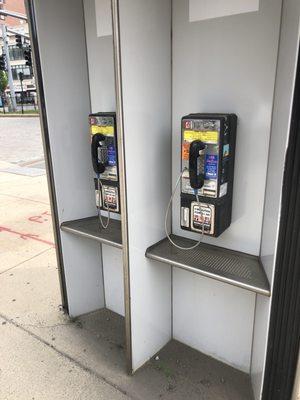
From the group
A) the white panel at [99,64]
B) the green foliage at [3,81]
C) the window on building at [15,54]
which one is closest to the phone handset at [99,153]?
the white panel at [99,64]

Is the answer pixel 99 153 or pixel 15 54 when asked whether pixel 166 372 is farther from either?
pixel 15 54

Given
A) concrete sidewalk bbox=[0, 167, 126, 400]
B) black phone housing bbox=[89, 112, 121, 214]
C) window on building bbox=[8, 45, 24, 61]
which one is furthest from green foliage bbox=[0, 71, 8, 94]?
black phone housing bbox=[89, 112, 121, 214]

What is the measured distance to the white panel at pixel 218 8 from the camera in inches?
66.7

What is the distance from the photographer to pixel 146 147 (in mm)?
1941

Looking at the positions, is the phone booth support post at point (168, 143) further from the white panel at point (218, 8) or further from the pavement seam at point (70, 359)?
the pavement seam at point (70, 359)

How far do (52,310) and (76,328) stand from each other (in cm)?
33

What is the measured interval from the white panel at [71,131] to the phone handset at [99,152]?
1.25ft

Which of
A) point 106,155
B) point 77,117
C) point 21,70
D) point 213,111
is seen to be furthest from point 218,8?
point 21,70

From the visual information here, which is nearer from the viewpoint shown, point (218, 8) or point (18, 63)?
point (218, 8)

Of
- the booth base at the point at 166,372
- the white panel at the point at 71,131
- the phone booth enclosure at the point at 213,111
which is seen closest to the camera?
the phone booth enclosure at the point at 213,111

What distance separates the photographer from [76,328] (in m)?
2.68

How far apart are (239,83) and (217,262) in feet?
3.28

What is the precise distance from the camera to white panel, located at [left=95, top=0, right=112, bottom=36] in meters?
2.18

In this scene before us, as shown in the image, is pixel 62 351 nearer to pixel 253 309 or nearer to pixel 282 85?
pixel 253 309
